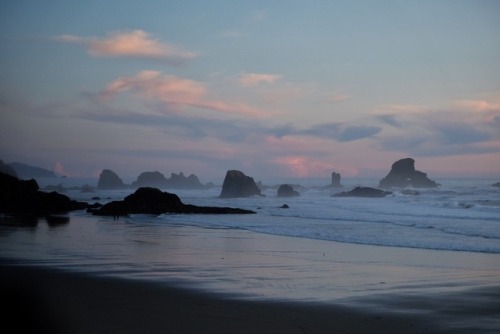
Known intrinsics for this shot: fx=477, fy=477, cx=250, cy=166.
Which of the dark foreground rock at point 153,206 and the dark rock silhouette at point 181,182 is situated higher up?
the dark rock silhouette at point 181,182

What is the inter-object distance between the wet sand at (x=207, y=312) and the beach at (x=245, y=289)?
0.06ft

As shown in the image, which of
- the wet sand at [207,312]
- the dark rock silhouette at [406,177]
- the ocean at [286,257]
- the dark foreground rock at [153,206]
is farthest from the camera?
the dark rock silhouette at [406,177]

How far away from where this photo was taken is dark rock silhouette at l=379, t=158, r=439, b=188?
96.3 m

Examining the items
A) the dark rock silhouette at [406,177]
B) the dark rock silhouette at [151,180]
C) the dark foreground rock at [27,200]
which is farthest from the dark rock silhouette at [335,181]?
the dark foreground rock at [27,200]

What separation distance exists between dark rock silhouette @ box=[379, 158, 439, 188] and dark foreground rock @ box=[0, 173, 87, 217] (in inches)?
2850

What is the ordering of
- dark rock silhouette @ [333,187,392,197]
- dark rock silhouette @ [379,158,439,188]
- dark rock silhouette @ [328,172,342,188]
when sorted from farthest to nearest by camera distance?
dark rock silhouette @ [328,172,342,188] → dark rock silhouette @ [379,158,439,188] → dark rock silhouette @ [333,187,392,197]

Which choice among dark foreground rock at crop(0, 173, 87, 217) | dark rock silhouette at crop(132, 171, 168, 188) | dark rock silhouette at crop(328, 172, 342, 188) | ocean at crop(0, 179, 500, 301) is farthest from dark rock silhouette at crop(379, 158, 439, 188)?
ocean at crop(0, 179, 500, 301)

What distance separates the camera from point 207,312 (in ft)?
27.1

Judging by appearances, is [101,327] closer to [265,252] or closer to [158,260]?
[158,260]

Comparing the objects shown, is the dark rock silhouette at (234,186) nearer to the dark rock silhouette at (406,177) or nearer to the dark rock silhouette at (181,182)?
the dark rock silhouette at (406,177)

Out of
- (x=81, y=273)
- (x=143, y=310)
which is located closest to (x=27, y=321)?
(x=143, y=310)

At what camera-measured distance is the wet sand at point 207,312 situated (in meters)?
7.32

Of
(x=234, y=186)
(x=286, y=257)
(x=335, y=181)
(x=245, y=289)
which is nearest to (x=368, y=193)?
(x=234, y=186)

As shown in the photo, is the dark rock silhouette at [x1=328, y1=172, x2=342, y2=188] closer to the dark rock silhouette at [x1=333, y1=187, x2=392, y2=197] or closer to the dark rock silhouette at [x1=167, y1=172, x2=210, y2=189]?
the dark rock silhouette at [x1=167, y1=172, x2=210, y2=189]
